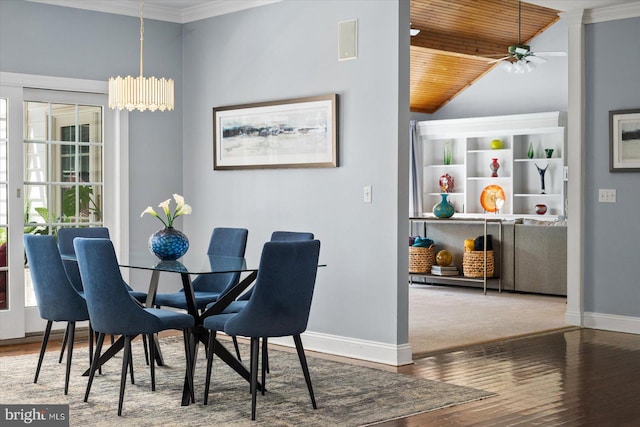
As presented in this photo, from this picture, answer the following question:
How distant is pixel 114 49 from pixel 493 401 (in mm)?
4253

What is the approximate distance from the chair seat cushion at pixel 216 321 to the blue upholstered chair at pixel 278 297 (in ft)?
0.25

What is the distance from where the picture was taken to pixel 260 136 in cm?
678

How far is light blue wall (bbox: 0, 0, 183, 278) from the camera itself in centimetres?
657

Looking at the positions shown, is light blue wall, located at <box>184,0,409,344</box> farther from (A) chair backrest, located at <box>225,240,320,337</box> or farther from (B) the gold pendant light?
(A) chair backrest, located at <box>225,240,320,337</box>

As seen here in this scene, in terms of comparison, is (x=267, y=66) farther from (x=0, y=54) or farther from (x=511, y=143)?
(x=511, y=143)

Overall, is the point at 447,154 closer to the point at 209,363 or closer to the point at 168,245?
the point at 168,245

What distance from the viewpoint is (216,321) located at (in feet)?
15.2

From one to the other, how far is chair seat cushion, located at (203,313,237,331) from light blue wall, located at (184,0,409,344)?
1.50m

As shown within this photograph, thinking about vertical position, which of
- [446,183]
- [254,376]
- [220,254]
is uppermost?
[446,183]

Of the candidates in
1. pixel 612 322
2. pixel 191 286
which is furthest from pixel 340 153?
pixel 612 322

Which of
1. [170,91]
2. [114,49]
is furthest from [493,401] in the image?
Result: [114,49]

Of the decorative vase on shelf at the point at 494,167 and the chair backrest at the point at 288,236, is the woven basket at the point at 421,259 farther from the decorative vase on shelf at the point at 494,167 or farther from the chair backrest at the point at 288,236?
the chair backrest at the point at 288,236

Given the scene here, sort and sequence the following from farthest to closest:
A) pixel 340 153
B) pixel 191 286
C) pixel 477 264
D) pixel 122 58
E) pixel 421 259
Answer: pixel 421 259 → pixel 477 264 → pixel 122 58 → pixel 340 153 → pixel 191 286

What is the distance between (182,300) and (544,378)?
7.61 feet
